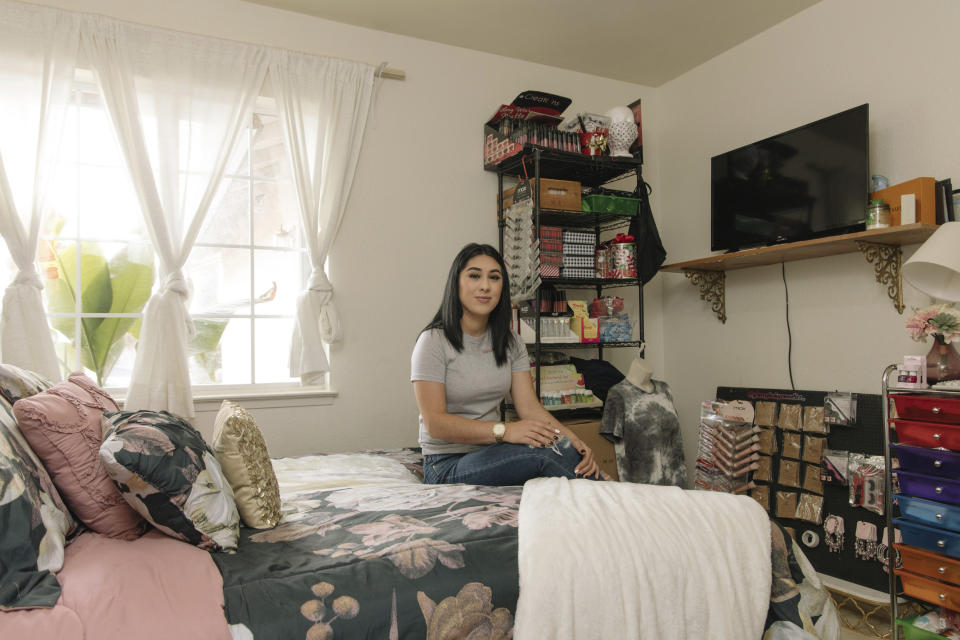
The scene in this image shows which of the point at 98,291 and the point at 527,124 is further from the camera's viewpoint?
the point at 527,124

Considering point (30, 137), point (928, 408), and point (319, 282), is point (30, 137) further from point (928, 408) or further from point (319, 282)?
point (928, 408)

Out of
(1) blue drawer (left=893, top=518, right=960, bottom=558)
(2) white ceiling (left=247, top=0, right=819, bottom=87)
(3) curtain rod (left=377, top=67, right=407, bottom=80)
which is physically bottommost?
(1) blue drawer (left=893, top=518, right=960, bottom=558)

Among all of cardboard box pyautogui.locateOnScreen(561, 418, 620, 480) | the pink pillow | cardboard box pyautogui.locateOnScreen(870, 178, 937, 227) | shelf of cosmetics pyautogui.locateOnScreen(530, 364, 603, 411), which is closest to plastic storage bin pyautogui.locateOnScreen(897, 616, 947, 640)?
cardboard box pyautogui.locateOnScreen(561, 418, 620, 480)

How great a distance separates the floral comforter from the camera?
43.4 inches

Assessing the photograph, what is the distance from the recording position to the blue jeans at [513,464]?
183cm

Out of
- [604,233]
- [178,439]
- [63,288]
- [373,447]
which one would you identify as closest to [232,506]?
[178,439]

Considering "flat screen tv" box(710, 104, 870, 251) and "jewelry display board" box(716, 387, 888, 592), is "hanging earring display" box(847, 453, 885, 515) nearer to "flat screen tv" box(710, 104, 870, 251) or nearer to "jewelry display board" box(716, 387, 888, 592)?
"jewelry display board" box(716, 387, 888, 592)

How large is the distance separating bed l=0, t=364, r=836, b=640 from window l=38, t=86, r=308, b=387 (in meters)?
1.65

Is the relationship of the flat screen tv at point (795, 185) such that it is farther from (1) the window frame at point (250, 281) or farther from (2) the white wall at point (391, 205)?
(1) the window frame at point (250, 281)

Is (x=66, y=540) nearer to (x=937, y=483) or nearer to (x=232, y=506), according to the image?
(x=232, y=506)

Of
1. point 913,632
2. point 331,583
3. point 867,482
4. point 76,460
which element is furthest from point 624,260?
point 76,460

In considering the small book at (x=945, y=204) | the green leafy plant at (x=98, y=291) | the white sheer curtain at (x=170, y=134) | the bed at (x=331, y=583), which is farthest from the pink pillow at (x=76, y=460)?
the small book at (x=945, y=204)

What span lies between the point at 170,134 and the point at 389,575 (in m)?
2.41

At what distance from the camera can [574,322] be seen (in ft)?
10.8
